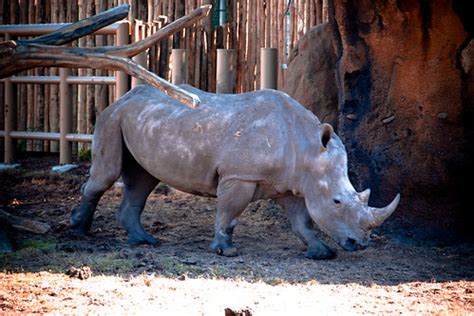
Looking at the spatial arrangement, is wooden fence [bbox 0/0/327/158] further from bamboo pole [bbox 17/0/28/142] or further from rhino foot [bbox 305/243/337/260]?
rhino foot [bbox 305/243/337/260]

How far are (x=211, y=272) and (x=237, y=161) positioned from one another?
1.45 m

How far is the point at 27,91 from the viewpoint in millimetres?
15164

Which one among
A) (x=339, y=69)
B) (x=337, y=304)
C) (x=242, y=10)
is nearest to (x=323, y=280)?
(x=337, y=304)

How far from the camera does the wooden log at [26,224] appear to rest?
7.52m

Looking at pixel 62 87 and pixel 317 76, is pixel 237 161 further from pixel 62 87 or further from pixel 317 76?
pixel 62 87

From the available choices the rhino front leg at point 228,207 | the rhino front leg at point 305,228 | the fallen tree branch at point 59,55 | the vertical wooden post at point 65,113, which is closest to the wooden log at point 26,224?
the fallen tree branch at point 59,55

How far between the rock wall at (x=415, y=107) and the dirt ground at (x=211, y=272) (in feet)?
1.65

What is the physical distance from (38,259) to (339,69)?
12.8 ft

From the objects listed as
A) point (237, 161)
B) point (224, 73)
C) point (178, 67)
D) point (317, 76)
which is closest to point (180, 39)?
point (178, 67)

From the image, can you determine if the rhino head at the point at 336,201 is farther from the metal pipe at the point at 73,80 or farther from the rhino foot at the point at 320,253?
the metal pipe at the point at 73,80

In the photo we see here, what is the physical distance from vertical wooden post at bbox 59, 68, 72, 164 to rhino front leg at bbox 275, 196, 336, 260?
519 cm

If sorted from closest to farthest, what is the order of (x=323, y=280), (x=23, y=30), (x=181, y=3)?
(x=323, y=280) < (x=23, y=30) < (x=181, y=3)

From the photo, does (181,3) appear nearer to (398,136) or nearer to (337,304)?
(398,136)

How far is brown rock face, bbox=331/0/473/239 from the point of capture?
8859 mm
